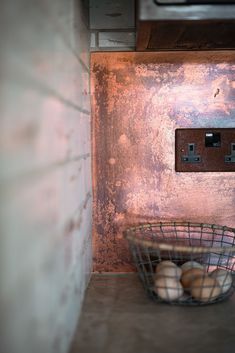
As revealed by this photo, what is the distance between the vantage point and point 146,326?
2.96 feet

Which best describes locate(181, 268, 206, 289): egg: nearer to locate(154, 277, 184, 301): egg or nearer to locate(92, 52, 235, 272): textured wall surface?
locate(154, 277, 184, 301): egg

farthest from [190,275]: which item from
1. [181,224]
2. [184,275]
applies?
[181,224]

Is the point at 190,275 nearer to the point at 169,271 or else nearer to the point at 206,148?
the point at 169,271

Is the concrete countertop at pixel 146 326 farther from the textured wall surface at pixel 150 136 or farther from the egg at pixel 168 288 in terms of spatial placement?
the textured wall surface at pixel 150 136

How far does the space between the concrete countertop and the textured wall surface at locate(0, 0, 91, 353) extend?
0.19ft

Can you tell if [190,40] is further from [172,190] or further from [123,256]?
[123,256]

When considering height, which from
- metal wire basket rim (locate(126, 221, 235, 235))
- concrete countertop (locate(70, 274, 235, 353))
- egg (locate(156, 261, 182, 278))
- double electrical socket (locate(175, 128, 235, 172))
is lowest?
concrete countertop (locate(70, 274, 235, 353))

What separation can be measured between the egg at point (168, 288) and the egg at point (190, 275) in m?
0.02

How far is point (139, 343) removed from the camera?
82 cm

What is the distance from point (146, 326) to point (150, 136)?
0.58 m

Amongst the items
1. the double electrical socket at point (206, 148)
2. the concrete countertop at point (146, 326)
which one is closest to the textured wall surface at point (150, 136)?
the double electrical socket at point (206, 148)

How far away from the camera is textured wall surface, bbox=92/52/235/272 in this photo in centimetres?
125

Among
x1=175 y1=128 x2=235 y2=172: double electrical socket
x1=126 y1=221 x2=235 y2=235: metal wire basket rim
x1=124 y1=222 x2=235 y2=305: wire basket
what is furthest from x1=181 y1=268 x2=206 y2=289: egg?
x1=175 y1=128 x2=235 y2=172: double electrical socket

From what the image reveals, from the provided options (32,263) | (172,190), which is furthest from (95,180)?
(32,263)
